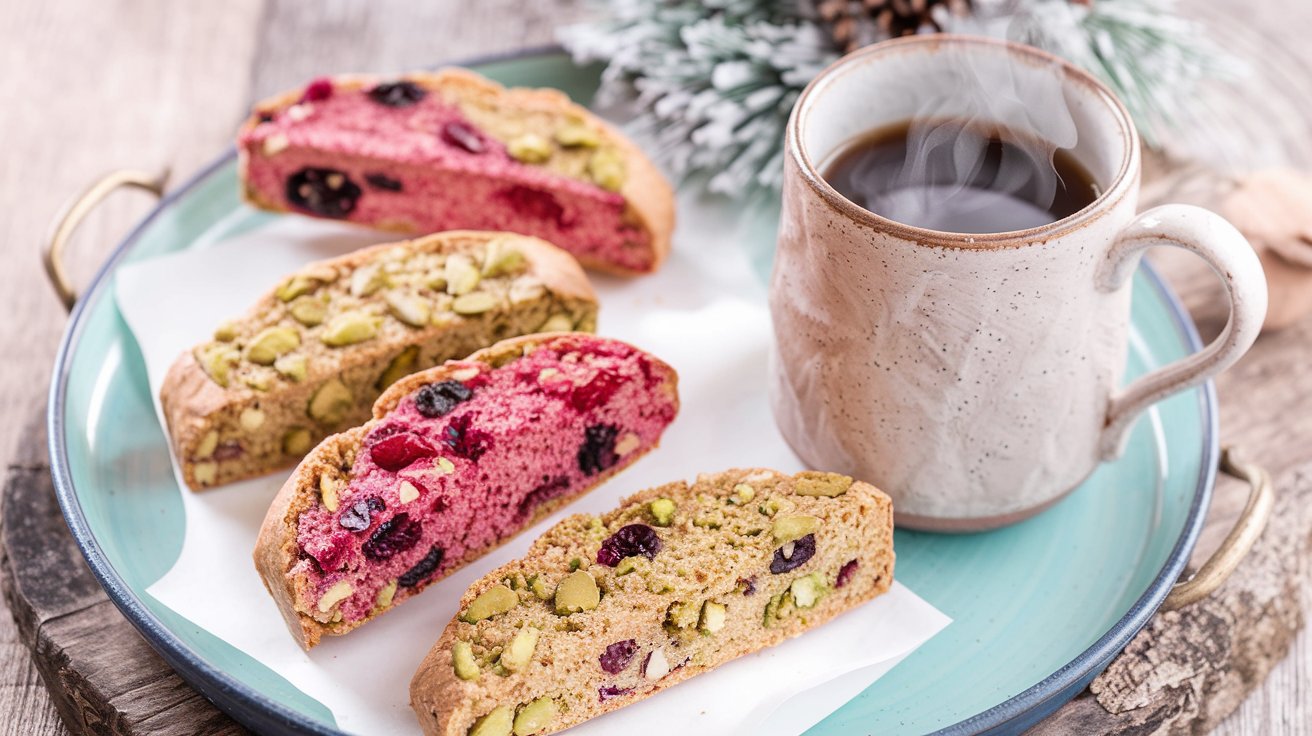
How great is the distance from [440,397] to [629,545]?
41 centimetres

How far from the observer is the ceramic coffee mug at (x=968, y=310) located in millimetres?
1769

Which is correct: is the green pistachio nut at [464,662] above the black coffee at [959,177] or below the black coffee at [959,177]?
below

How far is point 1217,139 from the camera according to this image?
310 cm

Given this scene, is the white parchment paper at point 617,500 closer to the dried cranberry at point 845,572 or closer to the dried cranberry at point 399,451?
the dried cranberry at point 845,572

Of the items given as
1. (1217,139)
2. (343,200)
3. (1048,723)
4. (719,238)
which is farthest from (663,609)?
(1217,139)

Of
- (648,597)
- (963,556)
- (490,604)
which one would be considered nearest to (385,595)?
(490,604)

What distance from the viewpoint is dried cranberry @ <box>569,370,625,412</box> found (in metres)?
2.15

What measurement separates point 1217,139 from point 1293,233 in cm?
63

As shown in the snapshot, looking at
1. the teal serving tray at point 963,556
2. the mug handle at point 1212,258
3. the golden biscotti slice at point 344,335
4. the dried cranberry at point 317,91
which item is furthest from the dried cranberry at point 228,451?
the mug handle at point 1212,258

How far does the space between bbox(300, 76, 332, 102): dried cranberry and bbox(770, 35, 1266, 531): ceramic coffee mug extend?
47.9 inches

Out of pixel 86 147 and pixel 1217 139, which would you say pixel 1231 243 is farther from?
pixel 86 147

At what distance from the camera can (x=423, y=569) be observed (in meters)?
2.06

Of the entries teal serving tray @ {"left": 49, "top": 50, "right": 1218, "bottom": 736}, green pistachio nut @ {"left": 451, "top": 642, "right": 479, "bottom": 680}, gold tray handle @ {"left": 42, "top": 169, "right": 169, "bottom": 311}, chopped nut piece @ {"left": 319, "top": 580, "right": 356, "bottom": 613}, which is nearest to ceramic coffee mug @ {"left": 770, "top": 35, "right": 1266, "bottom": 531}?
teal serving tray @ {"left": 49, "top": 50, "right": 1218, "bottom": 736}

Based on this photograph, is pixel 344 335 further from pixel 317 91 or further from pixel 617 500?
pixel 317 91
